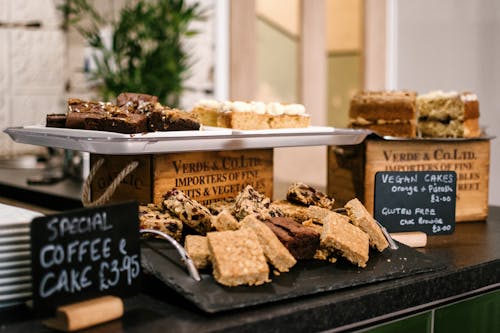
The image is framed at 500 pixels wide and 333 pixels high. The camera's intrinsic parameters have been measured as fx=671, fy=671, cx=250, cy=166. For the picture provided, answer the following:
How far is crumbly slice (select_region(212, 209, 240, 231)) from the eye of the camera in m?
1.50

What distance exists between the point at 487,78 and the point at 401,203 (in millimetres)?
2787

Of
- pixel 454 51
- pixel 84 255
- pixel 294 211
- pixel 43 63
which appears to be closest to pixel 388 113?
pixel 294 211

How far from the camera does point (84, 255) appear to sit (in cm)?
123

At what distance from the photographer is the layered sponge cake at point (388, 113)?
88.0 inches

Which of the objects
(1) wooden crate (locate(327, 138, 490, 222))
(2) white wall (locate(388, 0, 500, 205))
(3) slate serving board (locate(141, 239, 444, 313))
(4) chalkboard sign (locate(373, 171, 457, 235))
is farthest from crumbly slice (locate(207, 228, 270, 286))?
(2) white wall (locate(388, 0, 500, 205))

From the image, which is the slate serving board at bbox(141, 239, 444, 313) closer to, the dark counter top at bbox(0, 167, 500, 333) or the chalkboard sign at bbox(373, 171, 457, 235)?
the dark counter top at bbox(0, 167, 500, 333)

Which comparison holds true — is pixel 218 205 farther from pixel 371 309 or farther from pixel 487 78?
pixel 487 78

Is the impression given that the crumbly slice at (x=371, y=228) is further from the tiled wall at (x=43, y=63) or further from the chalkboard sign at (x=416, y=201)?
the tiled wall at (x=43, y=63)

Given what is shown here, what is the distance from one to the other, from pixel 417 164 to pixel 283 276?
0.91 meters

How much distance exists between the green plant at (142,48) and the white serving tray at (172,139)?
2535 mm

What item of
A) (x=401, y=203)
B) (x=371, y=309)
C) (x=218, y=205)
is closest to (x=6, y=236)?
(x=218, y=205)

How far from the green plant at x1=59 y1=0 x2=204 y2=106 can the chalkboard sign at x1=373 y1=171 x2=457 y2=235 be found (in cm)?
271

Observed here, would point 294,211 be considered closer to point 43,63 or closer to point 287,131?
point 287,131

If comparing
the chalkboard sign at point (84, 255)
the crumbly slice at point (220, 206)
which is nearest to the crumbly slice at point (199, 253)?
the chalkboard sign at point (84, 255)
